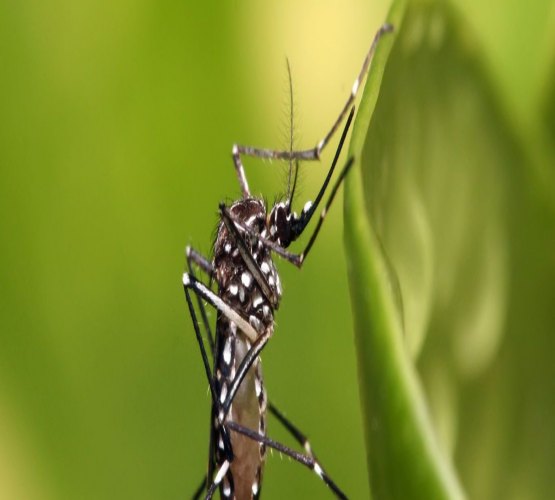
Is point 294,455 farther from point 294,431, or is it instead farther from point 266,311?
point 266,311

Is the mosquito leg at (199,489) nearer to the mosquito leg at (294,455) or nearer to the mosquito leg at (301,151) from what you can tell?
the mosquito leg at (294,455)

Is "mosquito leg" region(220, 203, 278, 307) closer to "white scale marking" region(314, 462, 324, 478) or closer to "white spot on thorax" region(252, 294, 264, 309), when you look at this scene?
"white spot on thorax" region(252, 294, 264, 309)

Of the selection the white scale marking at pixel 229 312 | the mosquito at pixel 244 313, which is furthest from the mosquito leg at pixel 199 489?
the white scale marking at pixel 229 312

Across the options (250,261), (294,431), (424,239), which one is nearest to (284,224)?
(250,261)

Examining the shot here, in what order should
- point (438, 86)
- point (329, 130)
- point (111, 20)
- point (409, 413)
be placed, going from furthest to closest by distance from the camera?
point (329, 130), point (111, 20), point (438, 86), point (409, 413)

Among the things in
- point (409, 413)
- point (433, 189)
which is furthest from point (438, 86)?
point (409, 413)

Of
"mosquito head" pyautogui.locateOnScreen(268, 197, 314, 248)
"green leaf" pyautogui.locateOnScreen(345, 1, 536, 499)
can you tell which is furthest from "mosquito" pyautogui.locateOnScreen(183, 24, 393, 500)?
"green leaf" pyautogui.locateOnScreen(345, 1, 536, 499)

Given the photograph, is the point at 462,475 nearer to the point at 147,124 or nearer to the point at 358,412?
the point at 358,412
